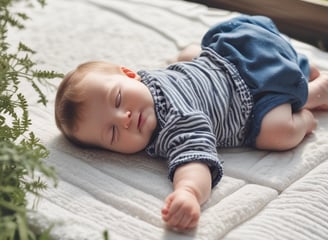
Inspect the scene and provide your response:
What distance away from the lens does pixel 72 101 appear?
1.29 m

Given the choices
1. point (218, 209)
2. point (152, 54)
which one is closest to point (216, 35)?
point (152, 54)

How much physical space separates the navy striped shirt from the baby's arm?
25 mm

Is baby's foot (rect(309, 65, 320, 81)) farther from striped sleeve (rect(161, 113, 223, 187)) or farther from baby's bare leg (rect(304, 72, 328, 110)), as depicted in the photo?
striped sleeve (rect(161, 113, 223, 187))

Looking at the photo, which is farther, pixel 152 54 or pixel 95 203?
pixel 152 54

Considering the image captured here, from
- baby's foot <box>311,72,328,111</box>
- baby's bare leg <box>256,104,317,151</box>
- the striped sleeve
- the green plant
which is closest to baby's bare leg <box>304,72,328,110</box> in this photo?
baby's foot <box>311,72,328,111</box>

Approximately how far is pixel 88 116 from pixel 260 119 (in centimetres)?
36

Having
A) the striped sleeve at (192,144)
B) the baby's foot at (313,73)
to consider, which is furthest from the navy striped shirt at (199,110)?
the baby's foot at (313,73)

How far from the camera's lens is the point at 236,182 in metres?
1.26

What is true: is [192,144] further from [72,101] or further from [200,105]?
[72,101]

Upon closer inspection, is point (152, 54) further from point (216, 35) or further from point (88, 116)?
point (88, 116)

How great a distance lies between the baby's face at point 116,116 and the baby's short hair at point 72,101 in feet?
0.04

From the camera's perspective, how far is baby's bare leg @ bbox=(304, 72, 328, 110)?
1.50 meters

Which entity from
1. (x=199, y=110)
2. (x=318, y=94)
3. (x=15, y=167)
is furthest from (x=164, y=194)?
(x=318, y=94)

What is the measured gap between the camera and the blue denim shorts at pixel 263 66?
1.40 metres
